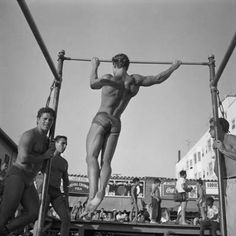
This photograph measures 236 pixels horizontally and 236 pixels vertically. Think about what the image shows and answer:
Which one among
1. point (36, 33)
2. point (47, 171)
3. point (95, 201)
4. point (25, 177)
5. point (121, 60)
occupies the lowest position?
point (95, 201)

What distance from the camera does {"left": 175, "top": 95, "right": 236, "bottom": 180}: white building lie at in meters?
34.7

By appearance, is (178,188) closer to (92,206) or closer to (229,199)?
(229,199)

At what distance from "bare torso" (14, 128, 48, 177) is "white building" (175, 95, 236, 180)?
104 feet

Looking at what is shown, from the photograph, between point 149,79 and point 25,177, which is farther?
point 149,79

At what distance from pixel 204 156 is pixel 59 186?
142 ft

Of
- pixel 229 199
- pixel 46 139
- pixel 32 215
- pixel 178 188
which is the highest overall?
pixel 178 188

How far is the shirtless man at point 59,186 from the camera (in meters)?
5.92

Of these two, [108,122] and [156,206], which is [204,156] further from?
[108,122]

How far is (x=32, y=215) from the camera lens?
4.46m

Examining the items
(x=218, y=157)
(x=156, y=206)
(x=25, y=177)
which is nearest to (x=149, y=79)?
(x=218, y=157)

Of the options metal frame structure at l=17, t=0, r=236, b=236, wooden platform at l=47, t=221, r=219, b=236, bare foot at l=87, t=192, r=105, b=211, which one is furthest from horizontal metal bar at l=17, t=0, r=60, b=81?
wooden platform at l=47, t=221, r=219, b=236

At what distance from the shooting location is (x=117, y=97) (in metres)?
4.81

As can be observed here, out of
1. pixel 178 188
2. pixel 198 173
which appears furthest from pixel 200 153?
pixel 178 188

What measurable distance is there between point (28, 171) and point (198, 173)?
48.6 m
